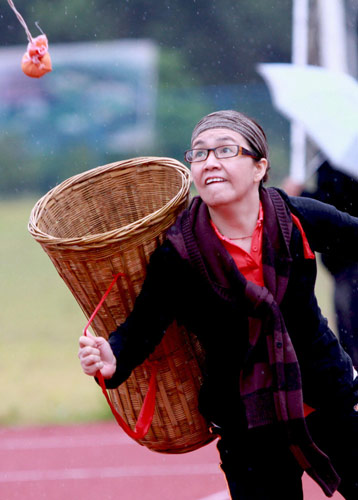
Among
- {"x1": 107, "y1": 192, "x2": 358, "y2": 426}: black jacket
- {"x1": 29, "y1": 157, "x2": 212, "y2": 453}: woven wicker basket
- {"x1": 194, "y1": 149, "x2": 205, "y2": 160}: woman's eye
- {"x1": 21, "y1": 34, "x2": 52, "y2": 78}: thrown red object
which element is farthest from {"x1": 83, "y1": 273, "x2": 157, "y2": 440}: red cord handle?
{"x1": 21, "y1": 34, "x2": 52, "y2": 78}: thrown red object

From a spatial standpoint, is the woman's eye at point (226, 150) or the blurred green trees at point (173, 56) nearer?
the woman's eye at point (226, 150)

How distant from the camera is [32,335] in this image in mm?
14336

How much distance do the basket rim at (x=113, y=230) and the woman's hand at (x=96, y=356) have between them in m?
0.29

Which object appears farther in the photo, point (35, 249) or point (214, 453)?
point (35, 249)

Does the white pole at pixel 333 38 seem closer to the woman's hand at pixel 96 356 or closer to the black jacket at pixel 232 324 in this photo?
the black jacket at pixel 232 324

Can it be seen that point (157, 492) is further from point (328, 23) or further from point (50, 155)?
point (50, 155)

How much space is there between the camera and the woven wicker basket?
2.66 m

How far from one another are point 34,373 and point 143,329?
9.42 metres

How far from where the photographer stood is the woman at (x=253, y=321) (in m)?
2.52

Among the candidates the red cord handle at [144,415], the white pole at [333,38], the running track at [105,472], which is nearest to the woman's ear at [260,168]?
the red cord handle at [144,415]

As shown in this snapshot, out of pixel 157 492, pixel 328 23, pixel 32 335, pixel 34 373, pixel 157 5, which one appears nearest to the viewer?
pixel 157 492

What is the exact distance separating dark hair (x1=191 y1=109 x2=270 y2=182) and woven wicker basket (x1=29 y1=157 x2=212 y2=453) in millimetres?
250

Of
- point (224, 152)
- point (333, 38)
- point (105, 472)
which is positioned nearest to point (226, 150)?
point (224, 152)

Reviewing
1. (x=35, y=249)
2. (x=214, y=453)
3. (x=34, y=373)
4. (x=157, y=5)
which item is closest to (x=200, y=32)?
(x=157, y=5)
